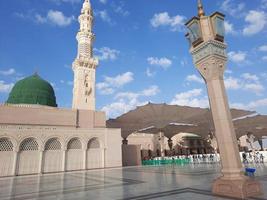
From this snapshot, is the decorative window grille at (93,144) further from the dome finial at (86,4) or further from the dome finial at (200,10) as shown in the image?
the dome finial at (86,4)

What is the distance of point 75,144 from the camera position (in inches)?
865

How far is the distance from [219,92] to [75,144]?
715 inches

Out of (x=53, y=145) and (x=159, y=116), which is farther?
(x=159, y=116)

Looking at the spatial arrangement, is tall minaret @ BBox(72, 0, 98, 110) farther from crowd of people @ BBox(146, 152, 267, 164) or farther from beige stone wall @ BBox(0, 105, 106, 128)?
crowd of people @ BBox(146, 152, 267, 164)

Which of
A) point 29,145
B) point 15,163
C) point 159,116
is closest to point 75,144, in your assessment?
point 29,145

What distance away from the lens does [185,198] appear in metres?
5.62

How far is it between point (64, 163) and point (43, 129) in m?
3.76

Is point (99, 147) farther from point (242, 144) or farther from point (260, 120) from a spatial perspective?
point (242, 144)

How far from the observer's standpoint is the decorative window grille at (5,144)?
1842 centimetres

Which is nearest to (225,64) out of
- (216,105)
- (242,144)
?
(216,105)

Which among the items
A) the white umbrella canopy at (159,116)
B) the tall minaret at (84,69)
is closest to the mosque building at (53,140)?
the white umbrella canopy at (159,116)

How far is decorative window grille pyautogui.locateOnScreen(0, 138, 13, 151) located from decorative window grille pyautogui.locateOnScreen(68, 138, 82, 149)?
509 centimetres

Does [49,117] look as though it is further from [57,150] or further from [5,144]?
[5,144]

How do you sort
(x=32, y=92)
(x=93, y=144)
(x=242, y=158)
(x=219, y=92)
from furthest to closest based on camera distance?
(x=32, y=92)
(x=93, y=144)
(x=242, y=158)
(x=219, y=92)
